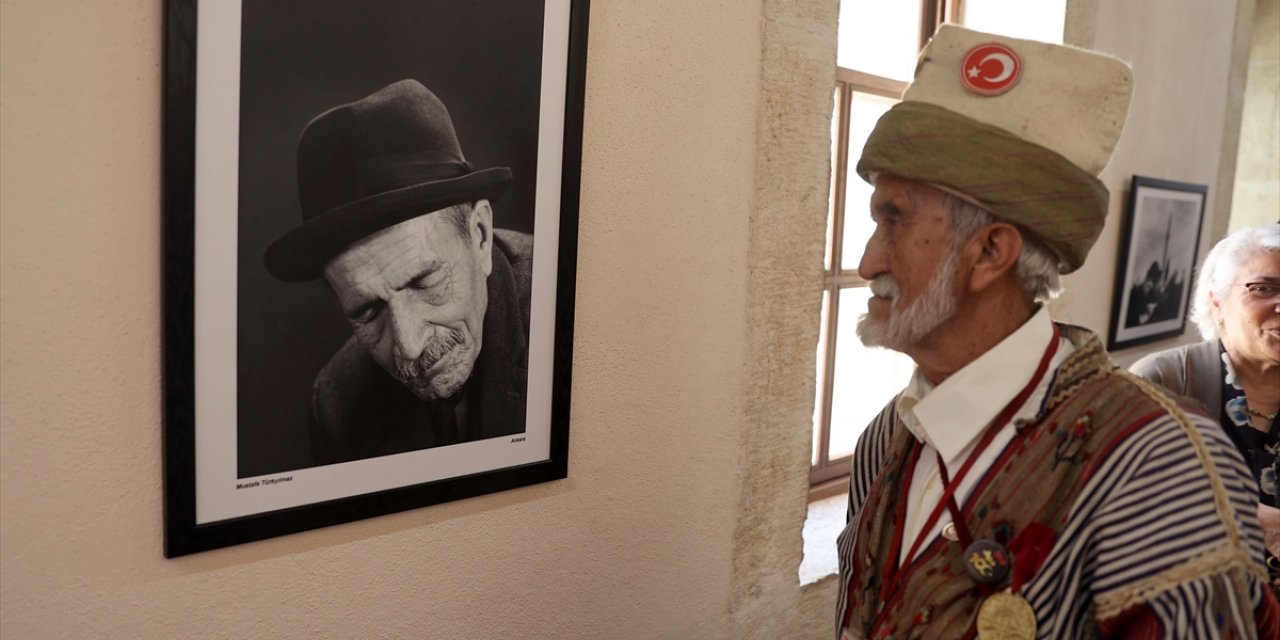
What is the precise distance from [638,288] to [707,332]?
0.86ft

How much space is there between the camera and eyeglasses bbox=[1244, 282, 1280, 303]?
225 cm

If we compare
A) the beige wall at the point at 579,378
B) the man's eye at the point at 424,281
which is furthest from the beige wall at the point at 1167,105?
the man's eye at the point at 424,281

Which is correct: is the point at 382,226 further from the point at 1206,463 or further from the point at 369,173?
the point at 1206,463

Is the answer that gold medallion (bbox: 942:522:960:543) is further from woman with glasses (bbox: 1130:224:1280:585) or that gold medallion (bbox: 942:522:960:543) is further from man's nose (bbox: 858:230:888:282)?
woman with glasses (bbox: 1130:224:1280:585)

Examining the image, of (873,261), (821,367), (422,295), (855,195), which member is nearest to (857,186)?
(855,195)

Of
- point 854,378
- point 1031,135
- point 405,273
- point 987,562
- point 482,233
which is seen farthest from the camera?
point 854,378

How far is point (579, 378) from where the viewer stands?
1851mm

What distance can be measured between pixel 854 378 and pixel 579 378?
1.62 meters

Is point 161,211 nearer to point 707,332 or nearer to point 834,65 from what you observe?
point 707,332

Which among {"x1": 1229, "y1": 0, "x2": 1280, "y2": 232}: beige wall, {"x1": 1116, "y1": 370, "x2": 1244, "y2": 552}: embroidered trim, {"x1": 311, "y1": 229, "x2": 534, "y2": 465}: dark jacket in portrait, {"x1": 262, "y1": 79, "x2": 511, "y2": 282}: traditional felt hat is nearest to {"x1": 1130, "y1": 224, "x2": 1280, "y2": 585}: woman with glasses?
{"x1": 1116, "y1": 370, "x2": 1244, "y2": 552}: embroidered trim

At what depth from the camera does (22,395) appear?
117cm

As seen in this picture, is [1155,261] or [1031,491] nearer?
[1031,491]

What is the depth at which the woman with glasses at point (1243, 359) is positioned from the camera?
2234 millimetres

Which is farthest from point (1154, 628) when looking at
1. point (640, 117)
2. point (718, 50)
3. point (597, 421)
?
point (718, 50)
